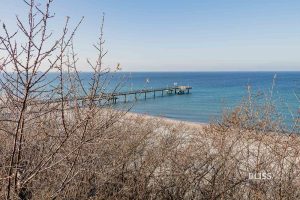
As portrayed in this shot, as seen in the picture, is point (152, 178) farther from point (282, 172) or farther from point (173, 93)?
point (173, 93)

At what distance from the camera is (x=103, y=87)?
481 cm

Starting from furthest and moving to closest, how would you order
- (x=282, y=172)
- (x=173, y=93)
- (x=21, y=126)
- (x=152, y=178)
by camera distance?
(x=173, y=93)
(x=152, y=178)
(x=282, y=172)
(x=21, y=126)

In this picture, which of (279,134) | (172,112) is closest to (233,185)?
(279,134)

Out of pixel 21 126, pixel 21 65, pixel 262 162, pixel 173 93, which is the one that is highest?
pixel 21 65

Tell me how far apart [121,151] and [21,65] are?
4.95 m

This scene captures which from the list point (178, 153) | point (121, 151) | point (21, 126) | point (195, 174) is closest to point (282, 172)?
point (195, 174)

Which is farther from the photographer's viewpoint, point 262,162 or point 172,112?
point 172,112

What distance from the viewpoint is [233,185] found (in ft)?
21.5

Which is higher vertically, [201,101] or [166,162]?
[166,162]

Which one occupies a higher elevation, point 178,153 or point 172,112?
point 178,153

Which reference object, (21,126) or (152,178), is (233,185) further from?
(21,126)

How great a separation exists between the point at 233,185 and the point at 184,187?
37.2 inches

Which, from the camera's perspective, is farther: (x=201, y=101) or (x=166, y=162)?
(x=201, y=101)

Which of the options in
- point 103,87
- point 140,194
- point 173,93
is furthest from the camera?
point 173,93
